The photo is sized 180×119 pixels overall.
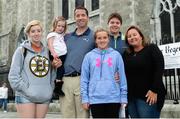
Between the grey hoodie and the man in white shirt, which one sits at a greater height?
the grey hoodie

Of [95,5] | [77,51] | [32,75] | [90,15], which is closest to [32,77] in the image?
[32,75]

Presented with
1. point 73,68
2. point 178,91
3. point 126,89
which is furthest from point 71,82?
point 178,91

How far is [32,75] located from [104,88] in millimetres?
1032

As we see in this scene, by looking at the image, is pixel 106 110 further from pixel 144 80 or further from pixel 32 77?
pixel 32 77

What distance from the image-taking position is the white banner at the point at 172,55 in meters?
9.55

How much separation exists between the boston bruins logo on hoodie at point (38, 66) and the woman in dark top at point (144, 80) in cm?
108

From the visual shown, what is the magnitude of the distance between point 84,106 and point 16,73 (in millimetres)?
981

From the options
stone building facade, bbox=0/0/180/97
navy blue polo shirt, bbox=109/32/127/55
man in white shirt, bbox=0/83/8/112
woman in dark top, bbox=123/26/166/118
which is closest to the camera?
woman in dark top, bbox=123/26/166/118

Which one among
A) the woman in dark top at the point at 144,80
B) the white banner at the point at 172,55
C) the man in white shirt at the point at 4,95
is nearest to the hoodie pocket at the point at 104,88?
the woman in dark top at the point at 144,80

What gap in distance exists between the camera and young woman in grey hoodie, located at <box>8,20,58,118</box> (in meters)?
4.57

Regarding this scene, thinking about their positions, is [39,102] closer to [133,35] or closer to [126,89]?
[126,89]

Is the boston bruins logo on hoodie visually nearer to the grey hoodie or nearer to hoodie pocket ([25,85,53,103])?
the grey hoodie

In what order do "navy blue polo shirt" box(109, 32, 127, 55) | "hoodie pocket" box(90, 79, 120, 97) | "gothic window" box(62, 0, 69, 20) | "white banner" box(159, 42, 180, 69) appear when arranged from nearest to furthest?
"hoodie pocket" box(90, 79, 120, 97) < "navy blue polo shirt" box(109, 32, 127, 55) < "white banner" box(159, 42, 180, 69) < "gothic window" box(62, 0, 69, 20)

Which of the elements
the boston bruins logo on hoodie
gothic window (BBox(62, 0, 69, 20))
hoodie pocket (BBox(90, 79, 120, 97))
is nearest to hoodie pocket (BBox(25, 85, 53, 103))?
the boston bruins logo on hoodie
